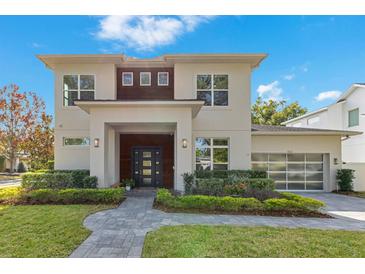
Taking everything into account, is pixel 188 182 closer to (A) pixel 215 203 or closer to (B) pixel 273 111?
(A) pixel 215 203

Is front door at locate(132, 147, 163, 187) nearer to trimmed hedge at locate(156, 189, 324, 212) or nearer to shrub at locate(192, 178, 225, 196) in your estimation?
shrub at locate(192, 178, 225, 196)

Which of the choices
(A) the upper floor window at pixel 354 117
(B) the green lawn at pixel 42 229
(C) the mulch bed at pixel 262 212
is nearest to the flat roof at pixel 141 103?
(B) the green lawn at pixel 42 229

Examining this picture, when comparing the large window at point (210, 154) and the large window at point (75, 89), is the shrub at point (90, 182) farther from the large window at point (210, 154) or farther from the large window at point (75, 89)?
the large window at point (210, 154)

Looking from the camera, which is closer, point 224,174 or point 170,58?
point 224,174

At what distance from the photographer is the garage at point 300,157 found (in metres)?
13.6

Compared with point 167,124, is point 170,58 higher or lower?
higher

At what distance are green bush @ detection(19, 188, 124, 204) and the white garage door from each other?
28.7ft

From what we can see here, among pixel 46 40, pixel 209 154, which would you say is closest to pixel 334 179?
pixel 209 154

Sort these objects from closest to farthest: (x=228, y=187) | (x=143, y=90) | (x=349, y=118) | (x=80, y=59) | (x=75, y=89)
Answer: (x=228, y=187), (x=80, y=59), (x=75, y=89), (x=143, y=90), (x=349, y=118)

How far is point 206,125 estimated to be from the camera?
40.2ft

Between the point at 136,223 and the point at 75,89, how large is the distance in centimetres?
908

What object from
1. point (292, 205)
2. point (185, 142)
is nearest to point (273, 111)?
point (185, 142)

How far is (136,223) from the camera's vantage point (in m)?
6.32
